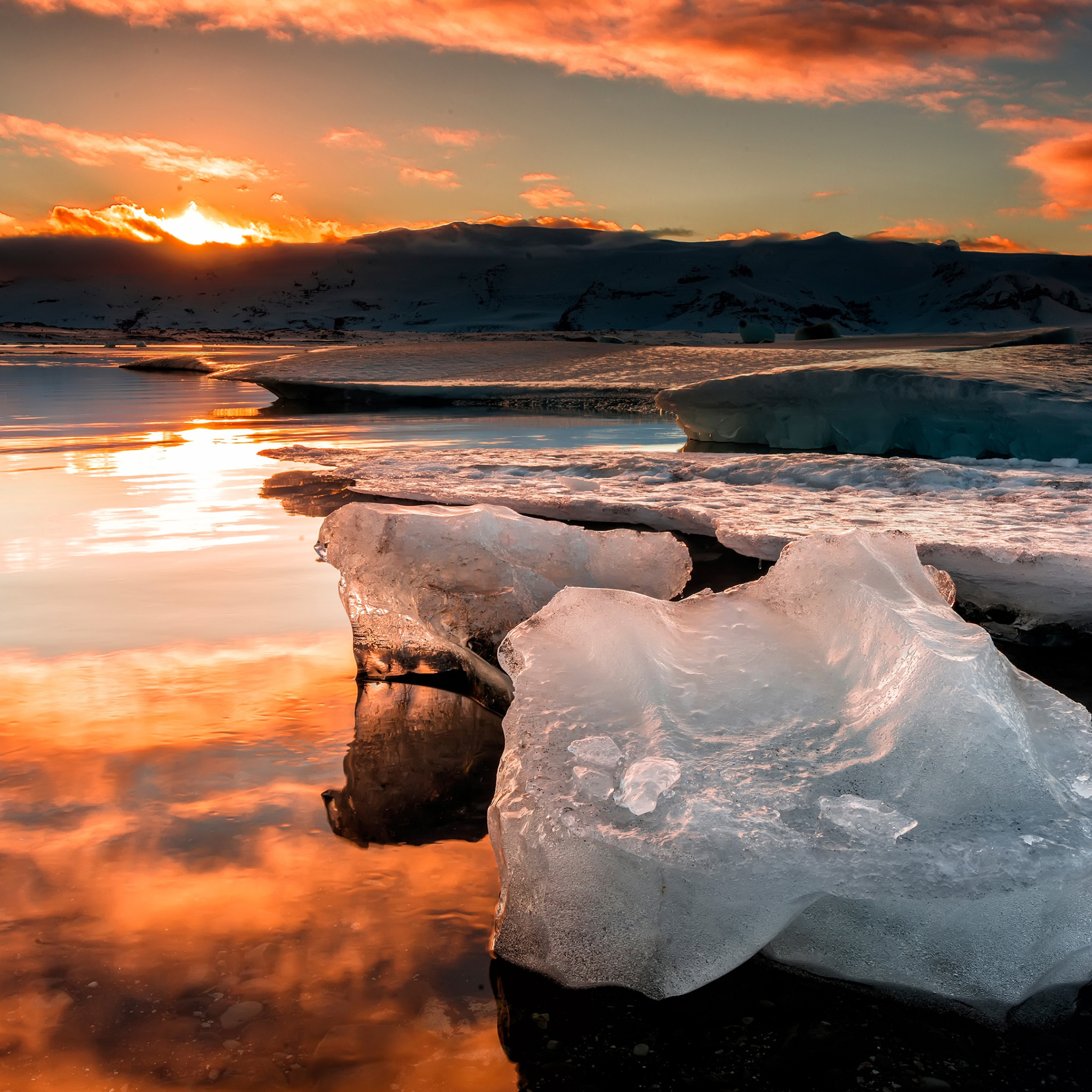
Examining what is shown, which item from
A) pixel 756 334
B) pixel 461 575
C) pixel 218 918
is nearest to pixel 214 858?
pixel 218 918

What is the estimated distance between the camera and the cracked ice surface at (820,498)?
2.07 meters

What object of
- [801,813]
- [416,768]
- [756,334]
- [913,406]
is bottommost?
[416,768]

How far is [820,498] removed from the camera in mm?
3225

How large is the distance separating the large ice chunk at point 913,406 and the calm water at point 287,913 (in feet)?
12.5

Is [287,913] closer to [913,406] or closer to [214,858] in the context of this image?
[214,858]

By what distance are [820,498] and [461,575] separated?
179 centimetres

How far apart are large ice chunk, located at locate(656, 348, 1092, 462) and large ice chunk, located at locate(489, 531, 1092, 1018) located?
3.73 m

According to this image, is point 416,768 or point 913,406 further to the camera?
point 913,406

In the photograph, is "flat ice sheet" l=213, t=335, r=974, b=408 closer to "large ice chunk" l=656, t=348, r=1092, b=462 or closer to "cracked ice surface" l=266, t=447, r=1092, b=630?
"large ice chunk" l=656, t=348, r=1092, b=462

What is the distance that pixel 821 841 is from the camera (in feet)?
3.09

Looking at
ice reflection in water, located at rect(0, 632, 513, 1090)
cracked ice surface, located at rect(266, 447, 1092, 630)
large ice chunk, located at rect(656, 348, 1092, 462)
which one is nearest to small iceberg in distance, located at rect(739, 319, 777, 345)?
large ice chunk, located at rect(656, 348, 1092, 462)

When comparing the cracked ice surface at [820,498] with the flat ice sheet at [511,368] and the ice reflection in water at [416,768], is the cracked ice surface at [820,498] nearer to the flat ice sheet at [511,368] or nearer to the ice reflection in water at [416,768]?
the ice reflection in water at [416,768]

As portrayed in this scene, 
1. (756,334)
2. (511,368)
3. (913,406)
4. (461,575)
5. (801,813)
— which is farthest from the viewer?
(756,334)

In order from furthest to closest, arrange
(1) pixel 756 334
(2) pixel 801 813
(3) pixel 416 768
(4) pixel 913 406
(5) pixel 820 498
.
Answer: (1) pixel 756 334 < (4) pixel 913 406 < (5) pixel 820 498 < (3) pixel 416 768 < (2) pixel 801 813
